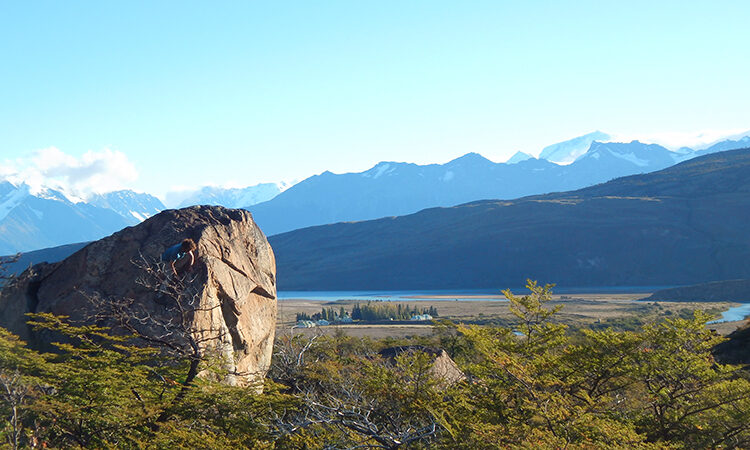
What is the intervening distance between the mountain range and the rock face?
145 m

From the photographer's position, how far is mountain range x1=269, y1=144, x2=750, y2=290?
15350 cm

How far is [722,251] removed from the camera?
147375 mm

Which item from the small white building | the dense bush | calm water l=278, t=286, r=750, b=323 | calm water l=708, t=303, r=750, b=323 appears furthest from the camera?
calm water l=278, t=286, r=750, b=323

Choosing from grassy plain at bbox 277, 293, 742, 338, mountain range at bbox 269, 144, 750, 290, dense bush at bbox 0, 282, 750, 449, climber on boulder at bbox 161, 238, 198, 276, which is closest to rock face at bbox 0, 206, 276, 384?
climber on boulder at bbox 161, 238, 198, 276

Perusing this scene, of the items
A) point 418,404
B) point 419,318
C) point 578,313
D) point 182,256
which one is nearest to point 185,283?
point 182,256

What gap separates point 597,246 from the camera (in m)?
168

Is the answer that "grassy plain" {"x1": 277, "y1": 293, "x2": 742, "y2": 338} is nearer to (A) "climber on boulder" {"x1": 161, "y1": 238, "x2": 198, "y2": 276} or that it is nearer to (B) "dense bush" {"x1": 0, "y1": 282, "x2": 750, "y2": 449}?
(A) "climber on boulder" {"x1": 161, "y1": 238, "x2": 198, "y2": 276}

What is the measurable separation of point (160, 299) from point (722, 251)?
15810cm

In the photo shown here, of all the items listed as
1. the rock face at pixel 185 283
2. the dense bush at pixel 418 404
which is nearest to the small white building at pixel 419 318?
the rock face at pixel 185 283

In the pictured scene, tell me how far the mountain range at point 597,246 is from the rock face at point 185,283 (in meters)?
145

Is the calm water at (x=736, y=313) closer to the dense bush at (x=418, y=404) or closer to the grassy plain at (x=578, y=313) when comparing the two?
the grassy plain at (x=578, y=313)

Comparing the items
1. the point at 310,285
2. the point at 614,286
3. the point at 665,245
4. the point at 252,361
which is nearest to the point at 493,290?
the point at 614,286

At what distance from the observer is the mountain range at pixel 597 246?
504 feet

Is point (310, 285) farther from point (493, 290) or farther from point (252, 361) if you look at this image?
point (252, 361)
